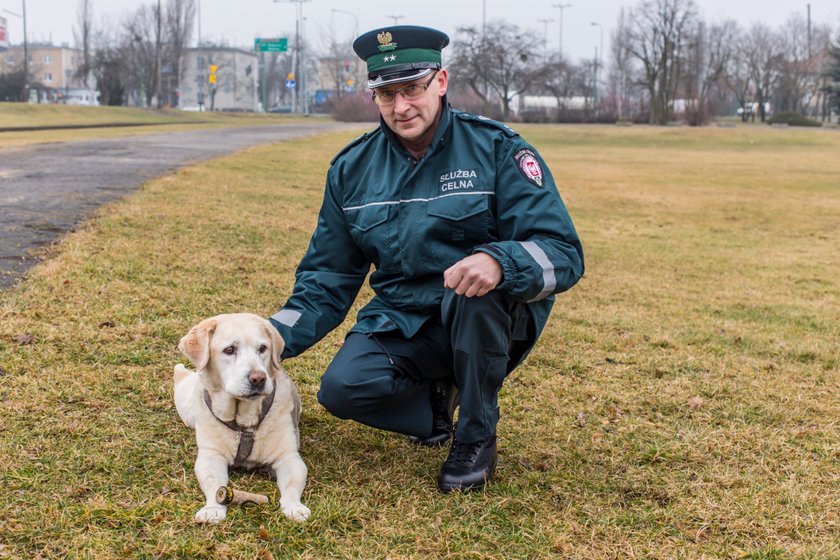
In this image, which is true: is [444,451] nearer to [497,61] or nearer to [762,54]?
[497,61]

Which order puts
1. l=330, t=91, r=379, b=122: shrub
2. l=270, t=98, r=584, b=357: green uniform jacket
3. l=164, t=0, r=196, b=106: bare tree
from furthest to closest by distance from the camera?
l=164, t=0, r=196, b=106: bare tree, l=330, t=91, r=379, b=122: shrub, l=270, t=98, r=584, b=357: green uniform jacket

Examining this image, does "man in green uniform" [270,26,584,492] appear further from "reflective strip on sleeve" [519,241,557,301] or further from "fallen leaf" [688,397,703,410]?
"fallen leaf" [688,397,703,410]

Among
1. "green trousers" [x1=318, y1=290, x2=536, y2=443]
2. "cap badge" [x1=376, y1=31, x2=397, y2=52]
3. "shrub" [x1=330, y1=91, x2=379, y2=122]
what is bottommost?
"green trousers" [x1=318, y1=290, x2=536, y2=443]

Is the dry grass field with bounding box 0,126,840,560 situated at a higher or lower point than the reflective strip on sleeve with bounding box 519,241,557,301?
lower

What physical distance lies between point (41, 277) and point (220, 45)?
395ft

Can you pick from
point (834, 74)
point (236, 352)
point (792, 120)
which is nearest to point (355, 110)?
point (792, 120)

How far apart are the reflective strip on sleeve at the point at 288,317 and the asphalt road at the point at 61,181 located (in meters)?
3.16

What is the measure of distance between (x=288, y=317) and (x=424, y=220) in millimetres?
690

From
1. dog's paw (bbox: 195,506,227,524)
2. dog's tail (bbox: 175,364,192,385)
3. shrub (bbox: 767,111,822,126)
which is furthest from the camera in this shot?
shrub (bbox: 767,111,822,126)

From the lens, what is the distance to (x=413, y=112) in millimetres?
3365

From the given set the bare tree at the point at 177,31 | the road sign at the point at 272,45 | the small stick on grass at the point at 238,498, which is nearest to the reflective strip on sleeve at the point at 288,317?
the small stick on grass at the point at 238,498

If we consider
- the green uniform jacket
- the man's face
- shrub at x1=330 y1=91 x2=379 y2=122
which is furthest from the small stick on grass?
shrub at x1=330 y1=91 x2=379 y2=122

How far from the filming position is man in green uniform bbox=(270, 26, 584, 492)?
321 centimetres

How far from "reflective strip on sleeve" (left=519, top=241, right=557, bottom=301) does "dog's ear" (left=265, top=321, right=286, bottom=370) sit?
99cm
